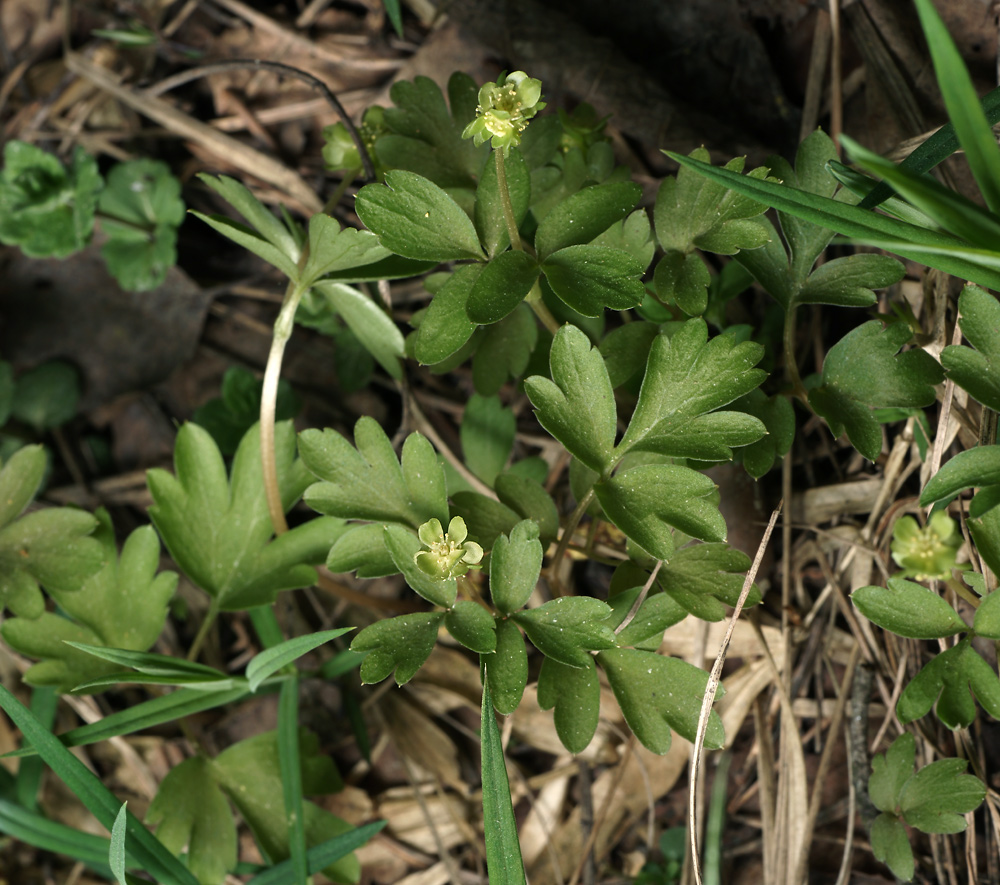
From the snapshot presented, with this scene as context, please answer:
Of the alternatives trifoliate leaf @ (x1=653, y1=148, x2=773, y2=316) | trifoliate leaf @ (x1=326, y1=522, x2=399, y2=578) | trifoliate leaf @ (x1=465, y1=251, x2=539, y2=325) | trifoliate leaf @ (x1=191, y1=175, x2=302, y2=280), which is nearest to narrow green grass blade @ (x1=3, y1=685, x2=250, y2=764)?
trifoliate leaf @ (x1=326, y1=522, x2=399, y2=578)

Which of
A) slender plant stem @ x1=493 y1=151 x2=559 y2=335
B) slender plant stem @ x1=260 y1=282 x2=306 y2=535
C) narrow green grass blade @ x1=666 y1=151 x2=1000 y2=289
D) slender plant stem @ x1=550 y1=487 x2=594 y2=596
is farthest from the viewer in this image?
slender plant stem @ x1=260 y1=282 x2=306 y2=535

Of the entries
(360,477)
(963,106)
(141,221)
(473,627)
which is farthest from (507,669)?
(141,221)

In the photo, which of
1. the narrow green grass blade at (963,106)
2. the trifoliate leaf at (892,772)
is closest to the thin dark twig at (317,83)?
the narrow green grass blade at (963,106)

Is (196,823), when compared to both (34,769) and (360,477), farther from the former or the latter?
(360,477)

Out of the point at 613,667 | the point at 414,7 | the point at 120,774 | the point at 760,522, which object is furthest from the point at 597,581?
the point at 414,7

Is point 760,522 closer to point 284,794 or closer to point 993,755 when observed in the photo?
point 993,755

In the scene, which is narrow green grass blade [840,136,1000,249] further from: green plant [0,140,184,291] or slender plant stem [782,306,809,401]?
green plant [0,140,184,291]
